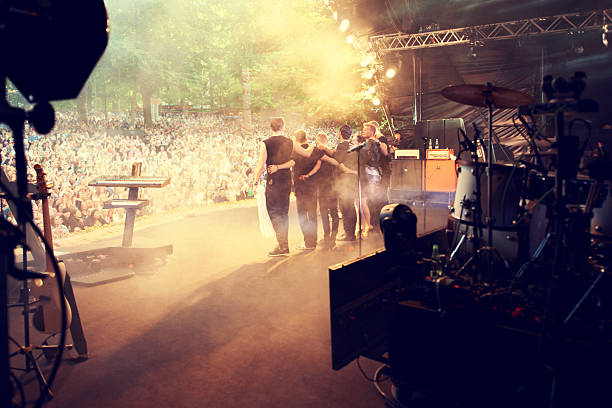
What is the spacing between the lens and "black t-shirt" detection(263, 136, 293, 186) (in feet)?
20.0

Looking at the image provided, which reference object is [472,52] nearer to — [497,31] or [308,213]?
[497,31]

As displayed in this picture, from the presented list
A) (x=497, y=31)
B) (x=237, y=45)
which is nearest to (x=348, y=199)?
(x=497, y=31)

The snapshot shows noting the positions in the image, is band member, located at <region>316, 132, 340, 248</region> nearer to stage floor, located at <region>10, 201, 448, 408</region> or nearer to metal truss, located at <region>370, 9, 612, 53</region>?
stage floor, located at <region>10, 201, 448, 408</region>

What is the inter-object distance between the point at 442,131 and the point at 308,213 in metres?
6.81

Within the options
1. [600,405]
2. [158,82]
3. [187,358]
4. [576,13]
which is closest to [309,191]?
[187,358]

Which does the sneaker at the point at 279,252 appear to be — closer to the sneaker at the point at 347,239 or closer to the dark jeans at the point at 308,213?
the dark jeans at the point at 308,213

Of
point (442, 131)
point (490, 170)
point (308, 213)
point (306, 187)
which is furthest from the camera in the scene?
point (442, 131)

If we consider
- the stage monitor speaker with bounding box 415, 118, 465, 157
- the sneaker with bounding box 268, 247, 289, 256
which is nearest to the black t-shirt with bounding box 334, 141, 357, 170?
the sneaker with bounding box 268, 247, 289, 256

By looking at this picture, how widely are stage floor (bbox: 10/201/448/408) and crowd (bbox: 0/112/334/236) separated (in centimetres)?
175

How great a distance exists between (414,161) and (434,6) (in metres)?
3.68

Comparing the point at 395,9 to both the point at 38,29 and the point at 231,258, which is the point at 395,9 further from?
the point at 38,29

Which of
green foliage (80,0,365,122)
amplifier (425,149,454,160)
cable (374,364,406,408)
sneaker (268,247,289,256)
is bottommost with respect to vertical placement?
cable (374,364,406,408)

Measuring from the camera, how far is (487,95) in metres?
3.98

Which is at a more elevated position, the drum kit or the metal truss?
the metal truss
